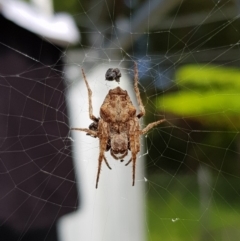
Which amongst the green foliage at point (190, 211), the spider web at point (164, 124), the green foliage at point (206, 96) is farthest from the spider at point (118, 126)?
the green foliage at point (190, 211)

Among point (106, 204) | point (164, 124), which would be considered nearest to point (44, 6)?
point (164, 124)

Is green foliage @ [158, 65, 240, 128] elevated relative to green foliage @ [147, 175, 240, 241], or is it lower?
elevated

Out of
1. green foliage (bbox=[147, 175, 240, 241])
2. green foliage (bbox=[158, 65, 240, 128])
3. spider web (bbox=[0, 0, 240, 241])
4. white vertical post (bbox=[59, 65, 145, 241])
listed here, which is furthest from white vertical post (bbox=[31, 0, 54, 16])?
green foliage (bbox=[147, 175, 240, 241])

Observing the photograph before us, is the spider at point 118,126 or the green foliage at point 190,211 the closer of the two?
the spider at point 118,126

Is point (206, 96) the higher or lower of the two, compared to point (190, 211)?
higher

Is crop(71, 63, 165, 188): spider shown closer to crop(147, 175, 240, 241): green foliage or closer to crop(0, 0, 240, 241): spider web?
crop(0, 0, 240, 241): spider web

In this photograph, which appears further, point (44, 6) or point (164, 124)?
point (44, 6)

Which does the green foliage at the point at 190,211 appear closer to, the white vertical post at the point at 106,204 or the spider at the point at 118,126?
the white vertical post at the point at 106,204

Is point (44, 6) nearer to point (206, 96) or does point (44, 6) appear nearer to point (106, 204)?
point (206, 96)

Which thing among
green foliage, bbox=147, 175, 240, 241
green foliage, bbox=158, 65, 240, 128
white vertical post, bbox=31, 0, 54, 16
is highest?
white vertical post, bbox=31, 0, 54, 16
